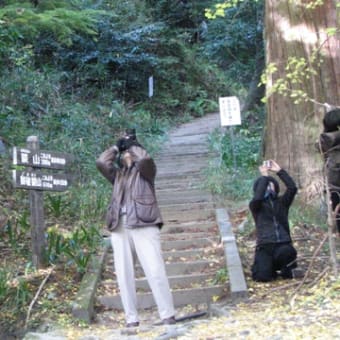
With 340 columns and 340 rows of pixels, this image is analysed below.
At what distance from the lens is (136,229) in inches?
235

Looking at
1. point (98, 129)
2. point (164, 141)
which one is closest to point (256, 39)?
point (164, 141)

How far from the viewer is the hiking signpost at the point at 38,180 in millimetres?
7598

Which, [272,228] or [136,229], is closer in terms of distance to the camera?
[136,229]

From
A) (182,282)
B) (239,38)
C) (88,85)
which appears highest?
(239,38)

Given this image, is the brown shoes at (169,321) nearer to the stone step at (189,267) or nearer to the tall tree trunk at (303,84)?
the stone step at (189,267)

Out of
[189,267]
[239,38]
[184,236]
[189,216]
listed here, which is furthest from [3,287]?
[239,38]

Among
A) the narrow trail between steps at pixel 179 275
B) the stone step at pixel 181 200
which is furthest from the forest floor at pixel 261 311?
the stone step at pixel 181 200

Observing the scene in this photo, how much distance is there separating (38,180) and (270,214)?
2.82 m

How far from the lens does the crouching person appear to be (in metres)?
5.98

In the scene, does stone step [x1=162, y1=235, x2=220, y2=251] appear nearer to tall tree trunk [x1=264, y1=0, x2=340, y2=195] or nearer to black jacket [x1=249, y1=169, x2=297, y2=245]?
tall tree trunk [x1=264, y1=0, x2=340, y2=195]

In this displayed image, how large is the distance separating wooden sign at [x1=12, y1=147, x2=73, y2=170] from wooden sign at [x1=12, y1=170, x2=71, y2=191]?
0.11 meters

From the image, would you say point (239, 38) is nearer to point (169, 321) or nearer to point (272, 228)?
point (272, 228)

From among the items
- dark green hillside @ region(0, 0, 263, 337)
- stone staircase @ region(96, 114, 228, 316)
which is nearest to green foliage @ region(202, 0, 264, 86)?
dark green hillside @ region(0, 0, 263, 337)

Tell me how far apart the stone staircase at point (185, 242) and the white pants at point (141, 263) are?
141 cm
